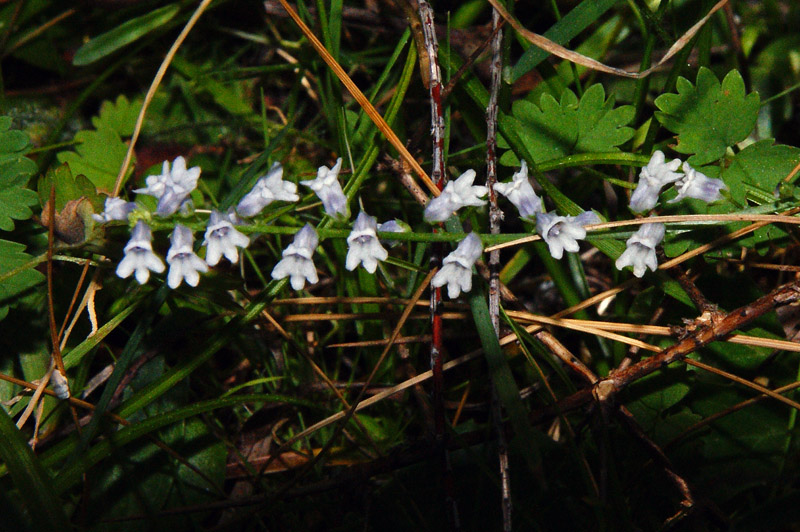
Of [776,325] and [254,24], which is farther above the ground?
[254,24]

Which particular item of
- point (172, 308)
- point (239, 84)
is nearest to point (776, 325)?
point (172, 308)

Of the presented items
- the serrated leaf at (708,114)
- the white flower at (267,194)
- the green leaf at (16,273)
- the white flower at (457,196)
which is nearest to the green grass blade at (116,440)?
the green leaf at (16,273)

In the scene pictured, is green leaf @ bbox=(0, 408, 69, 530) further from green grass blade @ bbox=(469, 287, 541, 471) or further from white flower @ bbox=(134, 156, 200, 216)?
green grass blade @ bbox=(469, 287, 541, 471)

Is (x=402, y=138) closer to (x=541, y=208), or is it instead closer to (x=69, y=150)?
(x=541, y=208)

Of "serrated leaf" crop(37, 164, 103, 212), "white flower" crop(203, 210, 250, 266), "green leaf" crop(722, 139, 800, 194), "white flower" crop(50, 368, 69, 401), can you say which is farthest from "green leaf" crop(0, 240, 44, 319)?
"green leaf" crop(722, 139, 800, 194)

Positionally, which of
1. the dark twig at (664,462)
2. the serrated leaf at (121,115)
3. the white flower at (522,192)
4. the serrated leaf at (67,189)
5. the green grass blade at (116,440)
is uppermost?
the serrated leaf at (121,115)

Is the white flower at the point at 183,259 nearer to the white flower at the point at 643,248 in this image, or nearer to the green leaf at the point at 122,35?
the white flower at the point at 643,248
